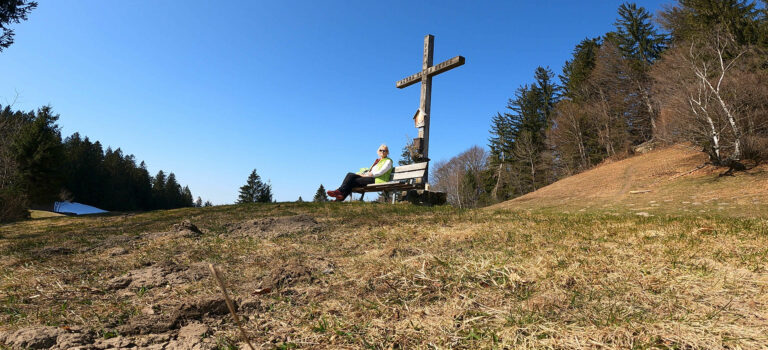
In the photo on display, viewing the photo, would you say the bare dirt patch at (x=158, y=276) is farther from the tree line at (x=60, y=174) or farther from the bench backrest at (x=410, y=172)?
the tree line at (x=60, y=174)

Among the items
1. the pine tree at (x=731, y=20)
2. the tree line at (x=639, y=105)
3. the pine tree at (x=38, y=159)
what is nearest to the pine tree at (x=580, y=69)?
the tree line at (x=639, y=105)

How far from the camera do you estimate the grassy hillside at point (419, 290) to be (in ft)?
5.10

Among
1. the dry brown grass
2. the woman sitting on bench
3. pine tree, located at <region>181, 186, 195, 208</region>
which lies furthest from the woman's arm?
pine tree, located at <region>181, 186, 195, 208</region>

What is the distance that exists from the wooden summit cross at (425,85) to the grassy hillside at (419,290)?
5.03 m

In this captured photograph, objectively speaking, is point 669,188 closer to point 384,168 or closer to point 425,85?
point 425,85

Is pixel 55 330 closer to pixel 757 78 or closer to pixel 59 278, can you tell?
pixel 59 278

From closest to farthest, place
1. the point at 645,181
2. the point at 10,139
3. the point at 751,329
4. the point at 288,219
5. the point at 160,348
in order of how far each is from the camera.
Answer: the point at 751,329
the point at 160,348
the point at 288,219
the point at 645,181
the point at 10,139

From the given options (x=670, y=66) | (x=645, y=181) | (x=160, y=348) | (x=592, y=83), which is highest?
(x=592, y=83)

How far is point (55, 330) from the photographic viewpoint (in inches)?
68.4

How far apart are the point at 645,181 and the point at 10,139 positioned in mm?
47018

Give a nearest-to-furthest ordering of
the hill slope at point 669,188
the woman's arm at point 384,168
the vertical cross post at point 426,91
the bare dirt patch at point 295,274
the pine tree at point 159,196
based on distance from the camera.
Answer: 1. the bare dirt patch at point 295,274
2. the woman's arm at point 384,168
3. the vertical cross post at point 426,91
4. the hill slope at point 669,188
5. the pine tree at point 159,196

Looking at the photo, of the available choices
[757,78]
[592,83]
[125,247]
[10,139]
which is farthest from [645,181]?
[10,139]

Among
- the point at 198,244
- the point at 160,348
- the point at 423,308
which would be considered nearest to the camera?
the point at 160,348

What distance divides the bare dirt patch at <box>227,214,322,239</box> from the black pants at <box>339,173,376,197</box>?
3.17 metres
